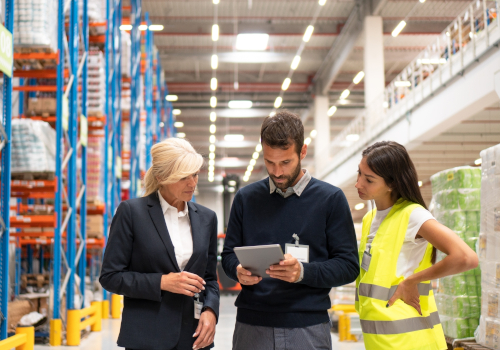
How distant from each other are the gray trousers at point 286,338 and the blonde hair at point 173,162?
807mm

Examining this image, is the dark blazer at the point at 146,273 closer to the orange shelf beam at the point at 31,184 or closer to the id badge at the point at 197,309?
the id badge at the point at 197,309

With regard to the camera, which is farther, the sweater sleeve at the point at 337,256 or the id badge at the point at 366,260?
the id badge at the point at 366,260

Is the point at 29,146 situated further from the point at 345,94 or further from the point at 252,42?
the point at 345,94

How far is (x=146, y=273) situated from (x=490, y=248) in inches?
119

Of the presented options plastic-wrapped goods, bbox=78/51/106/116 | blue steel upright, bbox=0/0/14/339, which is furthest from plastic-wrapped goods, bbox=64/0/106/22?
blue steel upright, bbox=0/0/14/339

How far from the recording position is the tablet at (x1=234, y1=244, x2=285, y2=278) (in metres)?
2.19

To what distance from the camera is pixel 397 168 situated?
2.68 m

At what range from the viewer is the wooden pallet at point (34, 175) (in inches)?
284

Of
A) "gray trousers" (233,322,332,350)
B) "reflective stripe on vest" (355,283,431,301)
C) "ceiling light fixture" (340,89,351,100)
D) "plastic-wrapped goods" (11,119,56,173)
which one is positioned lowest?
"gray trousers" (233,322,332,350)

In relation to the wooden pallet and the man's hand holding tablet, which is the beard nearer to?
the man's hand holding tablet

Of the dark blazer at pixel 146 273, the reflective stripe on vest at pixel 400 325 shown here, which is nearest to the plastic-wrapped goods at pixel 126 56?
the dark blazer at pixel 146 273

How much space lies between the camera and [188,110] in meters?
29.2

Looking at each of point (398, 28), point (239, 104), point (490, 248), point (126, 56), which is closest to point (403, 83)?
point (398, 28)

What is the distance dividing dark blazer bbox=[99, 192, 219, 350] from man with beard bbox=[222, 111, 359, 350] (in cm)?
25
